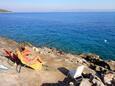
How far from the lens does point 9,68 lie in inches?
A: 1011

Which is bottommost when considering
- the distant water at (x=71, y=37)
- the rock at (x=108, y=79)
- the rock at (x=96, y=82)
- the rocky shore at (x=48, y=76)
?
the distant water at (x=71, y=37)

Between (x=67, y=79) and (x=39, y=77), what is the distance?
9.76 ft

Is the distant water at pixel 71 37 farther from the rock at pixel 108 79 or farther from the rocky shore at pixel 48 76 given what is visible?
the rock at pixel 108 79

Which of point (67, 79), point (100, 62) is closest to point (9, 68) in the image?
point (67, 79)

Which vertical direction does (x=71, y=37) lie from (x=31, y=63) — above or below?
below

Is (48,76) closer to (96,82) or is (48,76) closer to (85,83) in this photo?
(85,83)

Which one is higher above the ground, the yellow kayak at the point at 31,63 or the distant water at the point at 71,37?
the yellow kayak at the point at 31,63

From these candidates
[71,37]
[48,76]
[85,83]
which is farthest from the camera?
[71,37]

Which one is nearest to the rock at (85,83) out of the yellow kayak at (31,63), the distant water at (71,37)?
the yellow kayak at (31,63)

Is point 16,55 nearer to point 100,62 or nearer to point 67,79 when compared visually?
point 67,79

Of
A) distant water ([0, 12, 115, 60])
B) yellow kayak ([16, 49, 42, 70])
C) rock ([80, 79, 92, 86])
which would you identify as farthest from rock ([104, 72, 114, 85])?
distant water ([0, 12, 115, 60])

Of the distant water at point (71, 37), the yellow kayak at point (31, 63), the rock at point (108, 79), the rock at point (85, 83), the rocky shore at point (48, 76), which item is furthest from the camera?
the distant water at point (71, 37)

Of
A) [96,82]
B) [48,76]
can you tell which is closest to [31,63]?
[48,76]

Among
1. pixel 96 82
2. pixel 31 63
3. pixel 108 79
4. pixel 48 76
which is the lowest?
pixel 48 76
